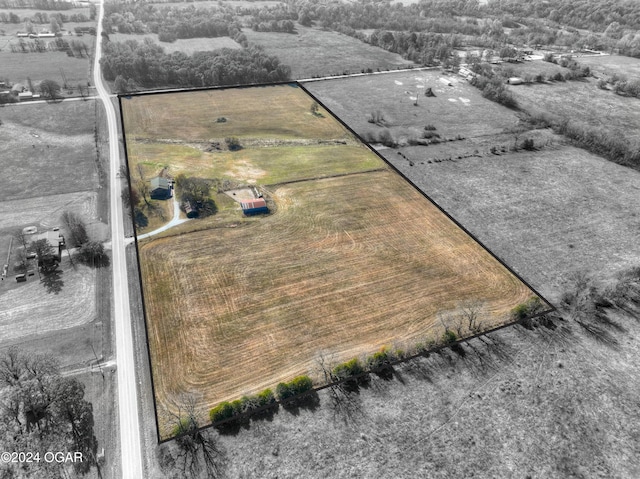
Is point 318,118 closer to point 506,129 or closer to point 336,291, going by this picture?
point 506,129

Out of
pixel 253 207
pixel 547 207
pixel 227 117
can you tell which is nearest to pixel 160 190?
pixel 253 207

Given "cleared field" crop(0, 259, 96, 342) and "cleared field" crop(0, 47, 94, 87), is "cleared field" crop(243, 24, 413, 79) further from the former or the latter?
"cleared field" crop(0, 259, 96, 342)

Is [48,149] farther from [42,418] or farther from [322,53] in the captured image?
[322,53]

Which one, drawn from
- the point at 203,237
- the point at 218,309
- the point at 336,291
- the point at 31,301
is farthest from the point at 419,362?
the point at 31,301

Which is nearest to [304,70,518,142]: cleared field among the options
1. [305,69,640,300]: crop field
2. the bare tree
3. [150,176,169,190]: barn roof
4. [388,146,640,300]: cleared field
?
[305,69,640,300]: crop field

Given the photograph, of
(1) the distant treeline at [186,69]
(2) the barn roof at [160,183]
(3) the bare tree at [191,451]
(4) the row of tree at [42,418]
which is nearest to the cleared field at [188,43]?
(1) the distant treeline at [186,69]
